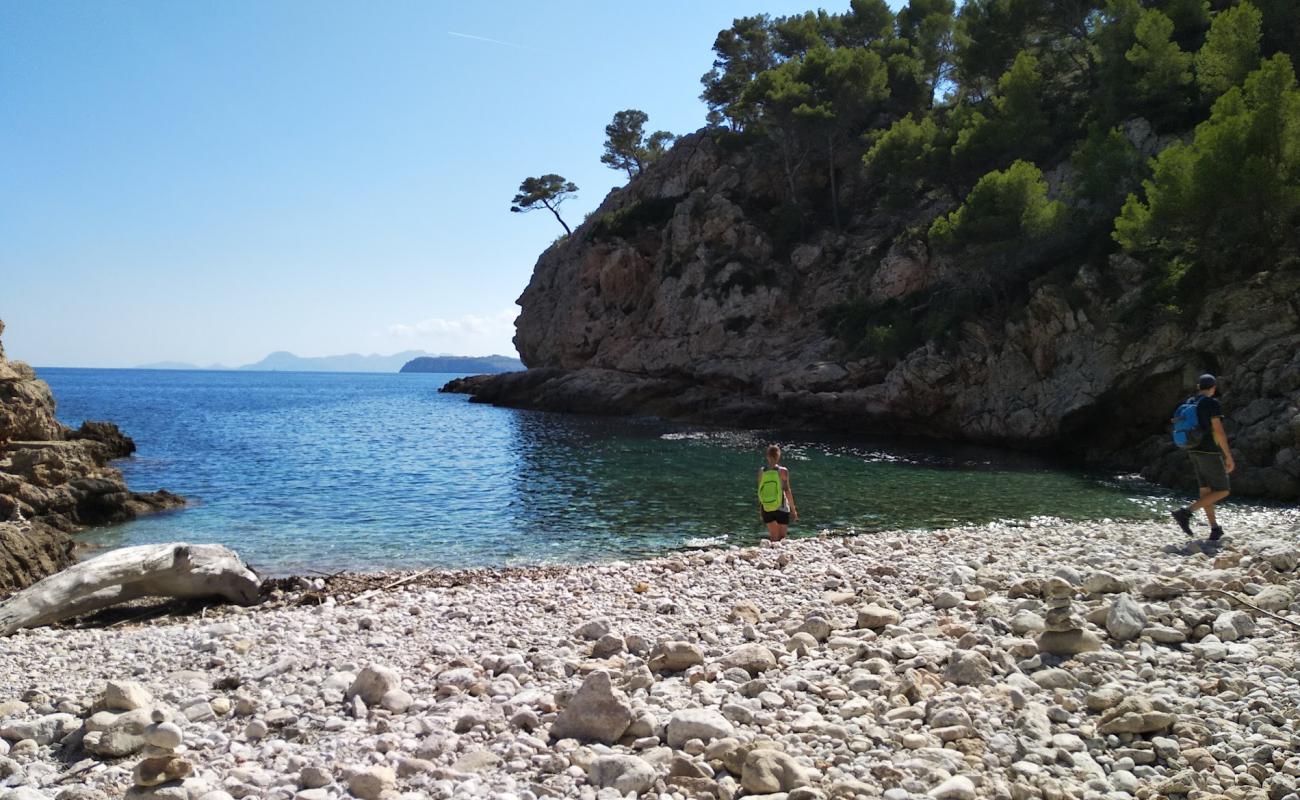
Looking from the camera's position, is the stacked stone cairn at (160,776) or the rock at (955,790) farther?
the stacked stone cairn at (160,776)

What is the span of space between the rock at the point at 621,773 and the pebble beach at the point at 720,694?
0.02 meters

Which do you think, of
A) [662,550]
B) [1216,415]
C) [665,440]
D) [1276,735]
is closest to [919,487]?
[662,550]

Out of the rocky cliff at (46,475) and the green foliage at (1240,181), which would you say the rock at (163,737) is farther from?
the green foliage at (1240,181)

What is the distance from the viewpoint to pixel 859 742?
5465 millimetres

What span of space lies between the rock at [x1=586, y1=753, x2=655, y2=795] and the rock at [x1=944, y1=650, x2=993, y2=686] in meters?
2.83

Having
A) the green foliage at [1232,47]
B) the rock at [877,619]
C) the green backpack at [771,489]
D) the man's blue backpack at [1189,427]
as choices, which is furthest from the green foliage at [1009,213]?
the rock at [877,619]

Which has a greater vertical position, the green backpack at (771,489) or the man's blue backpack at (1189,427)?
the man's blue backpack at (1189,427)

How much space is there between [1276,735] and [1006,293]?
35.8 meters

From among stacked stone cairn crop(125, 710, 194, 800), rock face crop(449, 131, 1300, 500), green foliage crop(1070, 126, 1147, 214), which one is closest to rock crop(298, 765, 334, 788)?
stacked stone cairn crop(125, 710, 194, 800)

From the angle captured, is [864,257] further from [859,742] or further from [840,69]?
[859,742]

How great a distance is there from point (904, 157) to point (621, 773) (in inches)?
1930

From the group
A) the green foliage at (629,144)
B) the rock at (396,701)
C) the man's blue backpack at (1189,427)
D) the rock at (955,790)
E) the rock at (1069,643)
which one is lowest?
the rock at (396,701)

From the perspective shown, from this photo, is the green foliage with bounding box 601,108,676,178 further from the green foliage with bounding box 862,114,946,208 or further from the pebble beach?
the pebble beach

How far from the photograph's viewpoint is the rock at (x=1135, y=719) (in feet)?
17.6
